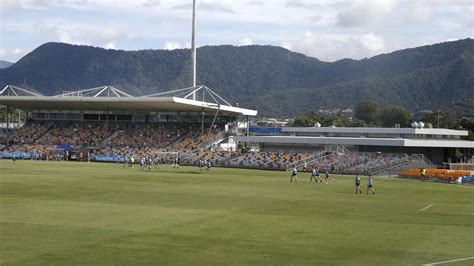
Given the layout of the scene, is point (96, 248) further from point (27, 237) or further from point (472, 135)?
point (472, 135)

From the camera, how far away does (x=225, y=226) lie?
22859mm

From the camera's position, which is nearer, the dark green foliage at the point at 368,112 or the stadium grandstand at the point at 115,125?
the stadium grandstand at the point at 115,125

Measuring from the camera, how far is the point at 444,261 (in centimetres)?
1730

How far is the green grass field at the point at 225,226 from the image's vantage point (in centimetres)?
1739

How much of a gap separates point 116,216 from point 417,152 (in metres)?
52.6

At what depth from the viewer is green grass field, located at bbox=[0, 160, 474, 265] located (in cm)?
1739

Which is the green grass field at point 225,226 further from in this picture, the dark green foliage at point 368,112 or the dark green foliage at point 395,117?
the dark green foliage at point 368,112

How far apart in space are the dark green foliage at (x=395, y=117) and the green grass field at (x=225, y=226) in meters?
130

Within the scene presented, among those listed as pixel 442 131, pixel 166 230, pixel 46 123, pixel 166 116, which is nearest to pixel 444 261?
pixel 166 230

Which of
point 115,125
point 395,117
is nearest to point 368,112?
point 395,117

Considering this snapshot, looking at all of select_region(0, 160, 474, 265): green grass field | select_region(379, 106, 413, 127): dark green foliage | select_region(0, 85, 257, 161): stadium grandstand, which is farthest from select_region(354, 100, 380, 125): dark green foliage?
select_region(0, 160, 474, 265): green grass field

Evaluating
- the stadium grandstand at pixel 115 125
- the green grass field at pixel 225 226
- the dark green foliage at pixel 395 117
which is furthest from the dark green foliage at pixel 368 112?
the green grass field at pixel 225 226

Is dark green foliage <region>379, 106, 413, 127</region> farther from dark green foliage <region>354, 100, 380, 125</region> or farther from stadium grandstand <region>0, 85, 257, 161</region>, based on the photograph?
stadium grandstand <region>0, 85, 257, 161</region>

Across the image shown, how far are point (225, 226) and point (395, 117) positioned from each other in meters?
150
